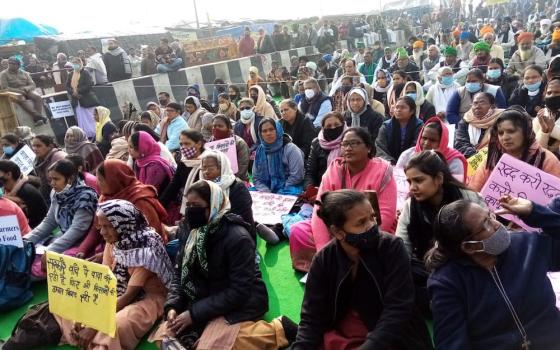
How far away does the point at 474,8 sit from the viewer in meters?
24.2

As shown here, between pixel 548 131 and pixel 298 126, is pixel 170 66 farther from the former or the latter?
A: pixel 548 131

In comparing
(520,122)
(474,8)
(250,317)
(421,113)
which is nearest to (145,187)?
(250,317)

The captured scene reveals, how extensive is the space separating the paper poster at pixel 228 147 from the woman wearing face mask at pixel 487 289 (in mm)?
3939

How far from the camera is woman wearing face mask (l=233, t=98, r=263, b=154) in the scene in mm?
6723

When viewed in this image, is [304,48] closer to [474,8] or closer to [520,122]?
[474,8]

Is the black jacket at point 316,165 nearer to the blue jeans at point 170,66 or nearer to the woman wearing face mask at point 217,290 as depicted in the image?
the woman wearing face mask at point 217,290

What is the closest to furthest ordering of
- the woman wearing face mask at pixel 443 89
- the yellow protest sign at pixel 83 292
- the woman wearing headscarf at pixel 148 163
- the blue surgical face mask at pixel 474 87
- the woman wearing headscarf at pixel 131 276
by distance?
the yellow protest sign at pixel 83 292 < the woman wearing headscarf at pixel 131 276 < the woman wearing headscarf at pixel 148 163 < the blue surgical face mask at pixel 474 87 < the woman wearing face mask at pixel 443 89

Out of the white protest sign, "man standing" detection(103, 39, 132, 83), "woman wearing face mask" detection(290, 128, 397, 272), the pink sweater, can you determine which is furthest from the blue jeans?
the pink sweater

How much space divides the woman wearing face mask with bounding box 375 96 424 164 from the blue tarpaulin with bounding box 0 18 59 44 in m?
16.3

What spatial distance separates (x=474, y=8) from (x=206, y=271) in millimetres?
25510

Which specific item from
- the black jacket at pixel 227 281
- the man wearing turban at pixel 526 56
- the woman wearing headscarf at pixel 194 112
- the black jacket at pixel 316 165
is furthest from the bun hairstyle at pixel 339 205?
the man wearing turban at pixel 526 56

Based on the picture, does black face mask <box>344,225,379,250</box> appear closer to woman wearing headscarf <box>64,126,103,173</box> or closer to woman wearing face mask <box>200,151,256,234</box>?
woman wearing face mask <box>200,151,256,234</box>

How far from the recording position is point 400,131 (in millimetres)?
5145

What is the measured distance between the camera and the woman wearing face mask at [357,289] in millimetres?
2240
